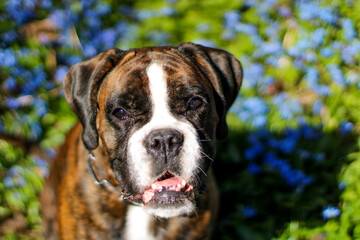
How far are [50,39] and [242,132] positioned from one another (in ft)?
7.82

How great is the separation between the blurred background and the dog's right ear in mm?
1390

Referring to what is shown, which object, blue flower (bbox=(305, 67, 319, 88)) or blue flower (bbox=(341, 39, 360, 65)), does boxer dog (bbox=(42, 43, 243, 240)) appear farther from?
blue flower (bbox=(341, 39, 360, 65))

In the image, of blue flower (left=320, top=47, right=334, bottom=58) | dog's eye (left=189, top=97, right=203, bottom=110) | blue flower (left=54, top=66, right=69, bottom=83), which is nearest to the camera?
dog's eye (left=189, top=97, right=203, bottom=110)

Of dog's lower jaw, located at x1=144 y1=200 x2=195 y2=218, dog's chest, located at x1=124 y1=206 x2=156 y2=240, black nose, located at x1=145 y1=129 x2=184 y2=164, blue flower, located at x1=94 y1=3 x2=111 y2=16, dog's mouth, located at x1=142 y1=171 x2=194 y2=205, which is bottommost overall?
dog's chest, located at x1=124 y1=206 x2=156 y2=240

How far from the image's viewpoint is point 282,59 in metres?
4.69

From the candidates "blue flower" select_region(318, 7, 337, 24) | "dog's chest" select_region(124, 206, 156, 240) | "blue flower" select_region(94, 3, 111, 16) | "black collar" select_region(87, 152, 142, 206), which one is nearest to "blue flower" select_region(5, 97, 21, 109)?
"blue flower" select_region(94, 3, 111, 16)

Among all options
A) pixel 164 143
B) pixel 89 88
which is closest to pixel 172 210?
pixel 164 143

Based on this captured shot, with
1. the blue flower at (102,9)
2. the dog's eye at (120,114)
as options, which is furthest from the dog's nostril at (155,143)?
the blue flower at (102,9)

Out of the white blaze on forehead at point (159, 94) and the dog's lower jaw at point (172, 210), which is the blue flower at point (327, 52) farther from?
the dog's lower jaw at point (172, 210)

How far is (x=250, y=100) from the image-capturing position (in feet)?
14.0

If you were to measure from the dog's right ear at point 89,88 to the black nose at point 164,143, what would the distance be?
18.9 inches

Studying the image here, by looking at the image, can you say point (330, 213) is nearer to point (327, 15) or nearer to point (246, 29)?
point (327, 15)

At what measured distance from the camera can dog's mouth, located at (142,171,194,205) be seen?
2660 mm

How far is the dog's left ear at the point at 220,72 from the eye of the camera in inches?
117
